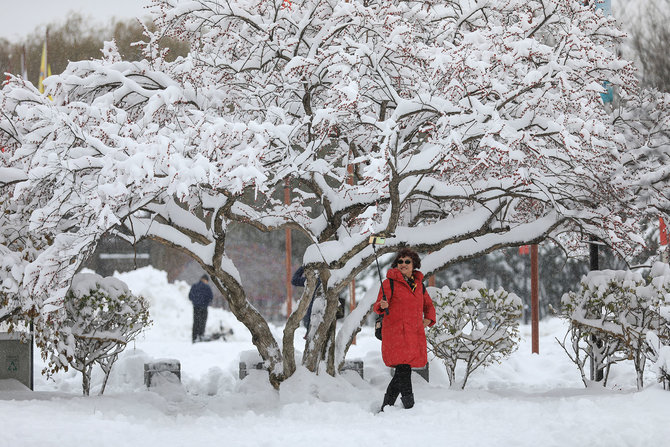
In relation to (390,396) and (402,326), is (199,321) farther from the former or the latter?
(402,326)

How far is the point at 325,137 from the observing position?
8.34 meters

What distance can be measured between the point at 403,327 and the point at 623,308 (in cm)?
298

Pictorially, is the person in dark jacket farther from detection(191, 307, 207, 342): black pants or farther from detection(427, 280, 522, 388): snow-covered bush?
detection(427, 280, 522, 388): snow-covered bush

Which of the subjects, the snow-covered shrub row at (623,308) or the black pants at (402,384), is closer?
the black pants at (402,384)

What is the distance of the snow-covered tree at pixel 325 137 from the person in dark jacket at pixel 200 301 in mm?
8788

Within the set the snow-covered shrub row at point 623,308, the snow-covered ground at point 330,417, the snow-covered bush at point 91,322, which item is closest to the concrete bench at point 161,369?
the snow-covered ground at point 330,417

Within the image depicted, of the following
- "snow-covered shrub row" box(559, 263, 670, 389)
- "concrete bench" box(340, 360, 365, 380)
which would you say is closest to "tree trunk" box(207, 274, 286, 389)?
"concrete bench" box(340, 360, 365, 380)

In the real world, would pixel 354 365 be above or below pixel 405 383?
below

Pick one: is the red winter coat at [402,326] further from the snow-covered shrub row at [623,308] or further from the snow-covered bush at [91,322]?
the snow-covered bush at [91,322]

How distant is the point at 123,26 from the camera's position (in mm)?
27500

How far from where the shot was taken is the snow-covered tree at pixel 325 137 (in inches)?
277

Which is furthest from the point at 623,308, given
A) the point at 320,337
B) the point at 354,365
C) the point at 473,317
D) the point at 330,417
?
the point at 330,417

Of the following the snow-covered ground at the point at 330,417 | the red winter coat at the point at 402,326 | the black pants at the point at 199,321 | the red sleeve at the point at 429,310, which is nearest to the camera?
the snow-covered ground at the point at 330,417

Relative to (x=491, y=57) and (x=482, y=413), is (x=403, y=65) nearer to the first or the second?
(x=491, y=57)
